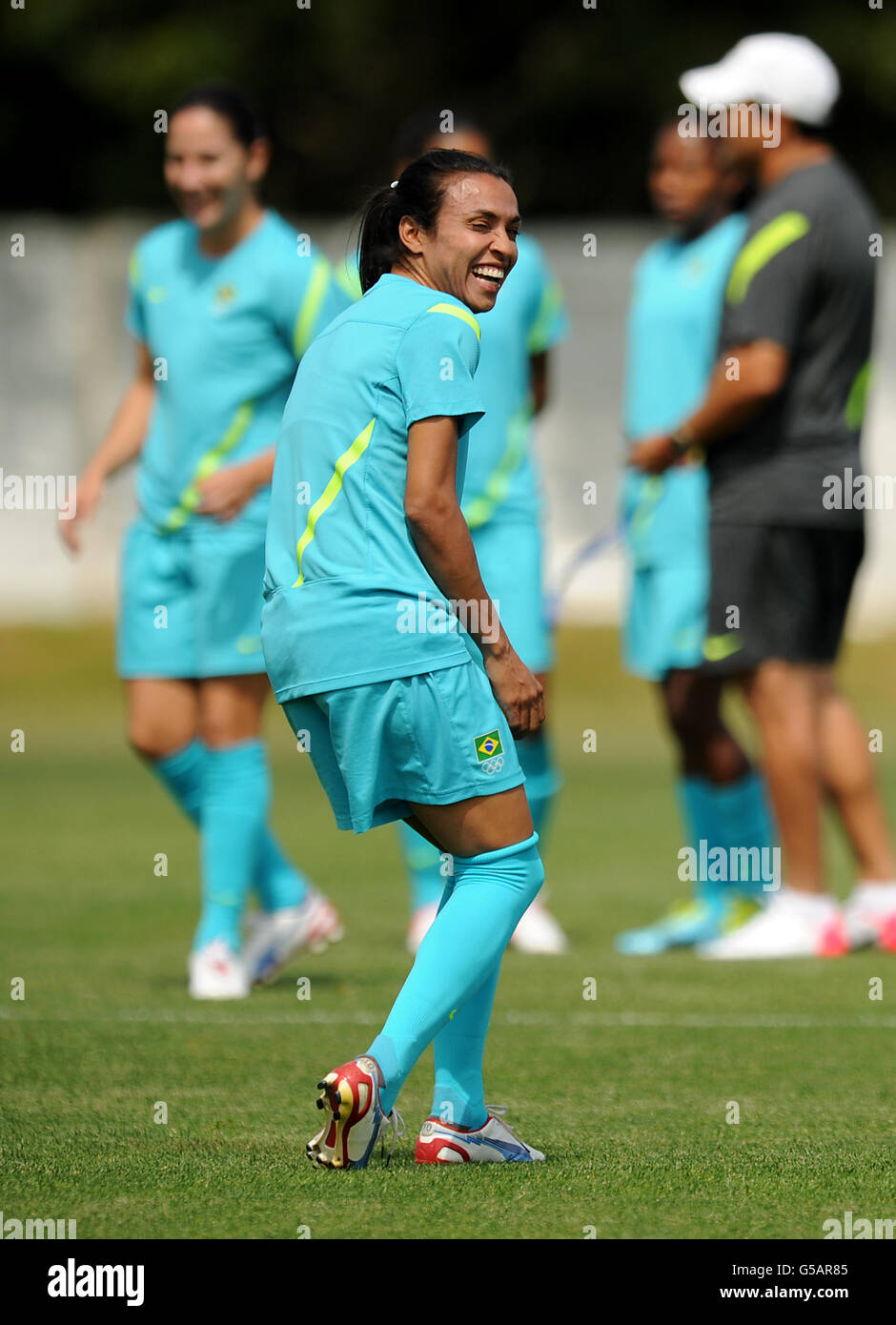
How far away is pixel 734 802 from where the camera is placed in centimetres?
790

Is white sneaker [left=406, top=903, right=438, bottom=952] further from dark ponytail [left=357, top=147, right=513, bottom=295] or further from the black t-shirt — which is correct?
dark ponytail [left=357, top=147, right=513, bottom=295]

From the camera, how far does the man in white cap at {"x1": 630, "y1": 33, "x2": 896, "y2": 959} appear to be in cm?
721

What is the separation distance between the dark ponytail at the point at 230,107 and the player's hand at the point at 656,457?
5.27 ft

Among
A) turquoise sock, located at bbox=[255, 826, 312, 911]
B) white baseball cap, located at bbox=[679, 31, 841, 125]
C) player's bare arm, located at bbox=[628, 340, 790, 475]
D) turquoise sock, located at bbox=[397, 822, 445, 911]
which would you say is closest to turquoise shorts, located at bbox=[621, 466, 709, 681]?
player's bare arm, located at bbox=[628, 340, 790, 475]

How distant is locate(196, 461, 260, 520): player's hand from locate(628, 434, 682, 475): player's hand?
144cm

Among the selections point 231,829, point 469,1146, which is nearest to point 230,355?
point 231,829

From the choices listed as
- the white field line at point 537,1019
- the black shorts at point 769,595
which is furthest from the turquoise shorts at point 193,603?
the black shorts at point 769,595

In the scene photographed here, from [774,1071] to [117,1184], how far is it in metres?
1.85

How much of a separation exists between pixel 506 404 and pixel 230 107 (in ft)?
4.63

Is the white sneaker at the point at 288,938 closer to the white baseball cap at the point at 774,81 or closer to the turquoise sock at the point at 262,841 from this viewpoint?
the turquoise sock at the point at 262,841
